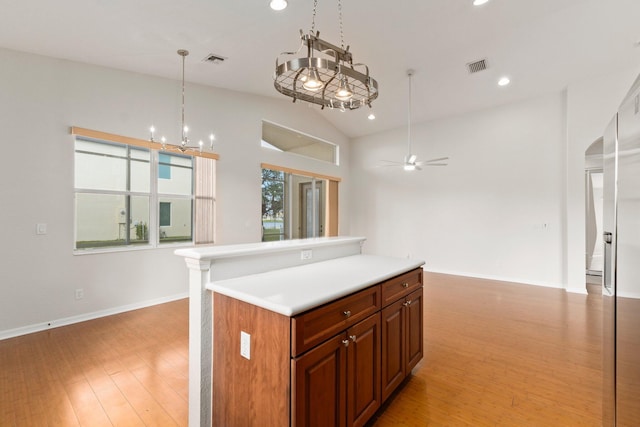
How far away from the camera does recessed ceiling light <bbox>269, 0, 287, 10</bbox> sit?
2.81 m

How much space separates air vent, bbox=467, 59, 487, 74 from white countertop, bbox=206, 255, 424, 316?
3.83 m

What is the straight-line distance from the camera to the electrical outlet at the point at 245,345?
1.43 m

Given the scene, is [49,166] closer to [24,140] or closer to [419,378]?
[24,140]

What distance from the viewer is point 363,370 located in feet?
5.57

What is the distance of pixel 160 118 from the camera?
438 cm

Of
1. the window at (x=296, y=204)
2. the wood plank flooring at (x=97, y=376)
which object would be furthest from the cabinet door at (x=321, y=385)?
the window at (x=296, y=204)

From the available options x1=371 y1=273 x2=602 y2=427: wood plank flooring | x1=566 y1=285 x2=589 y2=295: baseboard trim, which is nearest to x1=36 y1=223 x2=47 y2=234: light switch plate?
x1=371 y1=273 x2=602 y2=427: wood plank flooring

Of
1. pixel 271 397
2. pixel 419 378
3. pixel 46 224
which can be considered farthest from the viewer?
pixel 46 224

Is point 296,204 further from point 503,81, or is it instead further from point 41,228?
point 503,81

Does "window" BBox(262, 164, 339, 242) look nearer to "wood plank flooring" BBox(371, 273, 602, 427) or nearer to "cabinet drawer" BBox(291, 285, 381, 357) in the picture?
"wood plank flooring" BBox(371, 273, 602, 427)

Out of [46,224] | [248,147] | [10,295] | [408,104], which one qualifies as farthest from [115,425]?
[408,104]

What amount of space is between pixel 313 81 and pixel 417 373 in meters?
2.52

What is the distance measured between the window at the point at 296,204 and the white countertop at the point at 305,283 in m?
4.05

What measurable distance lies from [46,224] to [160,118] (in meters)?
2.01
